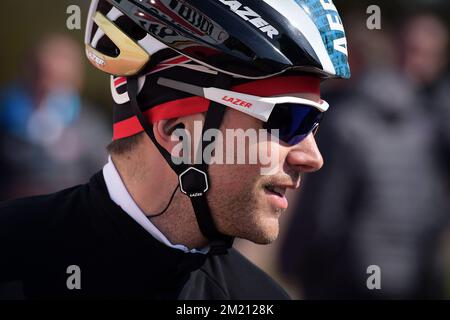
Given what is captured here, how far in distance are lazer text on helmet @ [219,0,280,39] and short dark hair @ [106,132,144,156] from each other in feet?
2.33

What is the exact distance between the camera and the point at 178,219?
164 inches

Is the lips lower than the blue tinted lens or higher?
lower

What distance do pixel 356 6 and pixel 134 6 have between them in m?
8.89

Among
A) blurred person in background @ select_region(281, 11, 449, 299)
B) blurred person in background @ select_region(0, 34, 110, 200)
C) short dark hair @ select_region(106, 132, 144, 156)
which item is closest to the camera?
short dark hair @ select_region(106, 132, 144, 156)

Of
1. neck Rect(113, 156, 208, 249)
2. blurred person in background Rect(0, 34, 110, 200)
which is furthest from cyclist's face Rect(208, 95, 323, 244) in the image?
blurred person in background Rect(0, 34, 110, 200)

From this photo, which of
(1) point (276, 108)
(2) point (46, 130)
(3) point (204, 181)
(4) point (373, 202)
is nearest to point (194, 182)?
(3) point (204, 181)

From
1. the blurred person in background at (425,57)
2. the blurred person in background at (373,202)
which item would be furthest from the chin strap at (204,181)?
the blurred person in background at (425,57)

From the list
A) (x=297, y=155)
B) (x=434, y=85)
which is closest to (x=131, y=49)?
(x=297, y=155)

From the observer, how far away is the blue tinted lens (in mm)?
4117

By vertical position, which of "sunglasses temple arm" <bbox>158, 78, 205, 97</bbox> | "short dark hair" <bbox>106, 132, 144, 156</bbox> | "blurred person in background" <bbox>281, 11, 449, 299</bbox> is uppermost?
"sunglasses temple arm" <bbox>158, 78, 205, 97</bbox>

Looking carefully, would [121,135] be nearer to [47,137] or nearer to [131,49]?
[131,49]

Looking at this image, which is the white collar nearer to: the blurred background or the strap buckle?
the strap buckle

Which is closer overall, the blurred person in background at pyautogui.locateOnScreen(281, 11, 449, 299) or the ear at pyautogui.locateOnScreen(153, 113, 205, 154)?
the ear at pyautogui.locateOnScreen(153, 113, 205, 154)

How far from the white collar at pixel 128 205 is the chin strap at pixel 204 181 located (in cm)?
10
